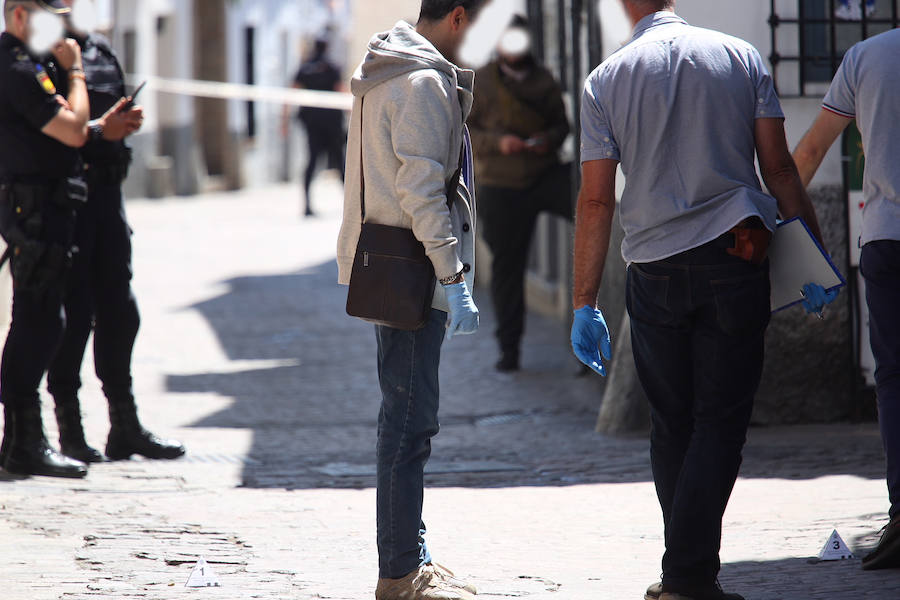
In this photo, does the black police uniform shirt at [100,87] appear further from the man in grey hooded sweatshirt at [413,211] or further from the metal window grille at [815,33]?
the metal window grille at [815,33]

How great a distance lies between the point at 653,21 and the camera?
14.0 ft

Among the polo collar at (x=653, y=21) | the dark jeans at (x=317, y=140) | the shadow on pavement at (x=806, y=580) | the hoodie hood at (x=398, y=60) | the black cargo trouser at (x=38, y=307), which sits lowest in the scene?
the dark jeans at (x=317, y=140)

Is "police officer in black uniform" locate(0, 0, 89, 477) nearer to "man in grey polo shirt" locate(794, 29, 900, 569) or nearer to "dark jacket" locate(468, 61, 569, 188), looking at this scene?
"man in grey polo shirt" locate(794, 29, 900, 569)

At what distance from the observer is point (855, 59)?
4648mm

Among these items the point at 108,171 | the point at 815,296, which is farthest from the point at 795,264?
the point at 108,171

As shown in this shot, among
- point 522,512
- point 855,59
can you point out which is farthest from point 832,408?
point 855,59

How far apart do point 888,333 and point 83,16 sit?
145 inches

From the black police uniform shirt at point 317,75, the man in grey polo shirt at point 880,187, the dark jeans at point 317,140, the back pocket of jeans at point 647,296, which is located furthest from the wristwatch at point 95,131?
the black police uniform shirt at point 317,75

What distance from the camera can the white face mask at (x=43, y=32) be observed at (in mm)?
5965

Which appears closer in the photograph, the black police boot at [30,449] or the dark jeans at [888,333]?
the dark jeans at [888,333]

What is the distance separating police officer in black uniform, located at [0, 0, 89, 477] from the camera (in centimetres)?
589

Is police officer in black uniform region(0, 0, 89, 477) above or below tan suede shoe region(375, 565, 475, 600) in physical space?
above

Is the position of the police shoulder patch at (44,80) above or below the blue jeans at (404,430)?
above

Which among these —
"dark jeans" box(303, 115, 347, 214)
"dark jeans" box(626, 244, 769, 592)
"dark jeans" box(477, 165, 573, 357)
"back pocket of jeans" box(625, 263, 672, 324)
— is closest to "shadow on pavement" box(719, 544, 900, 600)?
"dark jeans" box(626, 244, 769, 592)
